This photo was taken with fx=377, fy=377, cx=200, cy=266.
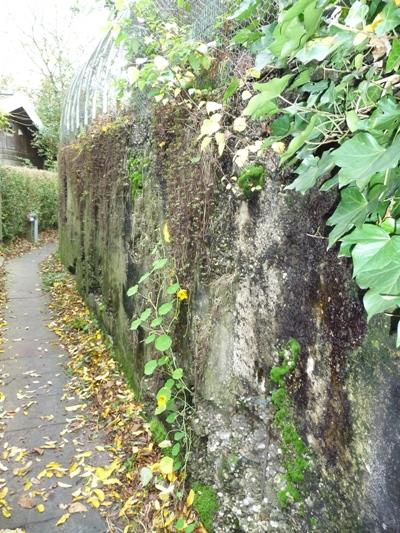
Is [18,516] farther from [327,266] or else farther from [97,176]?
[97,176]

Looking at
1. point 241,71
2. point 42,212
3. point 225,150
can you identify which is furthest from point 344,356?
point 42,212

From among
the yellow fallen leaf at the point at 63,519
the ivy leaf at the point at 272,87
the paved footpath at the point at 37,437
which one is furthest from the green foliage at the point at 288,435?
the yellow fallen leaf at the point at 63,519

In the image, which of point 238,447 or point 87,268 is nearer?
point 238,447

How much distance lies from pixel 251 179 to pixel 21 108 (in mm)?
19371

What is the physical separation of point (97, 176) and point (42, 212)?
11.0 meters

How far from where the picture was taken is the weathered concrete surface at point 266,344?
1395mm

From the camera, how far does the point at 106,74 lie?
5586 millimetres

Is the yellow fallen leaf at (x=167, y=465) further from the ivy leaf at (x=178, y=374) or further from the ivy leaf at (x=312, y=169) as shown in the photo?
the ivy leaf at (x=312, y=169)

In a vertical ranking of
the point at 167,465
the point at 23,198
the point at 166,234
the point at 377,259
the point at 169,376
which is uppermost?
the point at 377,259

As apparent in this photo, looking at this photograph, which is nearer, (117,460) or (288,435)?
(288,435)

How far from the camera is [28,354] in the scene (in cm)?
510

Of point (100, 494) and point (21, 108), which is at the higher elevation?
point (21, 108)

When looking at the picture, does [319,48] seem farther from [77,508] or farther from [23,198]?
[23,198]

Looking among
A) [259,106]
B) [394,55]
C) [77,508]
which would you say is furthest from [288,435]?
[77,508]
